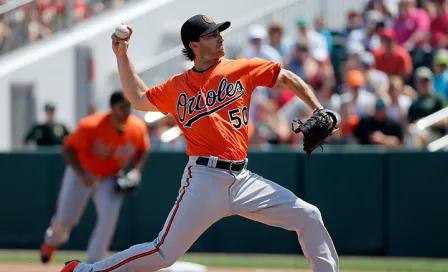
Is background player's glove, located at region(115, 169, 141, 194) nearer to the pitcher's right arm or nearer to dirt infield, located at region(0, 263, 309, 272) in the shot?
dirt infield, located at region(0, 263, 309, 272)

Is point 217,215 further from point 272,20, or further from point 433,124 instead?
point 272,20

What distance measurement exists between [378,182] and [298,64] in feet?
10.8

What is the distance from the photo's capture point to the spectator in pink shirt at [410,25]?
15156mm

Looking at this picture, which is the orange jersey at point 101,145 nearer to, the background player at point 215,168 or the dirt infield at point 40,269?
the dirt infield at point 40,269

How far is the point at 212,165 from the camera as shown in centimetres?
661

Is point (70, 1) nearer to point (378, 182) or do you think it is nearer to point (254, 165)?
point (254, 165)

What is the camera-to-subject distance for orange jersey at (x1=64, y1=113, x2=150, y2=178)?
10.2 m

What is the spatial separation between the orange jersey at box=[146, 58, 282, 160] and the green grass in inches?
172

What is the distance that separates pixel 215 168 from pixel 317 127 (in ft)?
2.70

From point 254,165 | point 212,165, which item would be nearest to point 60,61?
point 254,165

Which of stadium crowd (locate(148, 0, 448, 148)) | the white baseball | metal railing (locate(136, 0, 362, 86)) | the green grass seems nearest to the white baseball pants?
the white baseball

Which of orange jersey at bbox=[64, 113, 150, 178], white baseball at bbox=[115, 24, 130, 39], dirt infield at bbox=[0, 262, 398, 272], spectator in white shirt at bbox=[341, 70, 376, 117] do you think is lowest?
dirt infield at bbox=[0, 262, 398, 272]

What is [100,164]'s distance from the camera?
33.6ft

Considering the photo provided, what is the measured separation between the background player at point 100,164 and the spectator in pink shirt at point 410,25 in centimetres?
639
